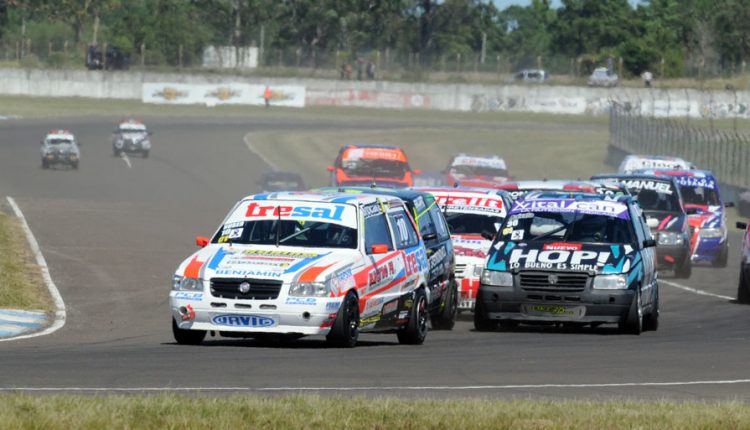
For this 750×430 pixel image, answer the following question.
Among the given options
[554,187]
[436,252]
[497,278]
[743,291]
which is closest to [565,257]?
[497,278]

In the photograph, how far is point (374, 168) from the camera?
3803 centimetres

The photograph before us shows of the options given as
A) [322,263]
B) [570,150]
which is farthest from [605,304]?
[570,150]

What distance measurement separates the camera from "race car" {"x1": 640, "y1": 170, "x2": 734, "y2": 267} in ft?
94.3

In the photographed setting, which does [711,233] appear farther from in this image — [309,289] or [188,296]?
[188,296]

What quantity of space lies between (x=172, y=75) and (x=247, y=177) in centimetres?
3519

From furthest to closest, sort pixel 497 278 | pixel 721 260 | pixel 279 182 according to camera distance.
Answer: pixel 279 182
pixel 721 260
pixel 497 278

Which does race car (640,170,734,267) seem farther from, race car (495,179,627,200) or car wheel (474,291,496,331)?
car wheel (474,291,496,331)

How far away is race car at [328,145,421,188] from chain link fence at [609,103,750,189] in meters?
10.9

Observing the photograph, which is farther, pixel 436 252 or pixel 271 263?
pixel 436 252

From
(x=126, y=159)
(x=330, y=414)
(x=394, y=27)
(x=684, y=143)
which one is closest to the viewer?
(x=330, y=414)

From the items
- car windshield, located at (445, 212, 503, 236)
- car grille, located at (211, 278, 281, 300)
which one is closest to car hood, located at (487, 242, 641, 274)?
car windshield, located at (445, 212, 503, 236)

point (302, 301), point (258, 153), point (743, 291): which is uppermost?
point (302, 301)

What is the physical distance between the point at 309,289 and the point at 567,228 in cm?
488

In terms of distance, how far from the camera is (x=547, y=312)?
17203mm
